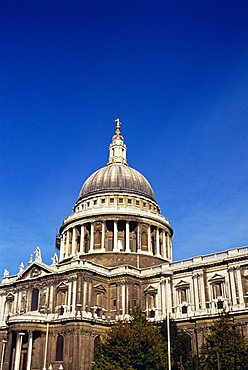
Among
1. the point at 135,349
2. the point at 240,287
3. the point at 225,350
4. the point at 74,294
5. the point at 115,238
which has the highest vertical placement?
the point at 115,238

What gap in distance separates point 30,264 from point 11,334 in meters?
11.5

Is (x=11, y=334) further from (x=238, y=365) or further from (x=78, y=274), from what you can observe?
(x=238, y=365)

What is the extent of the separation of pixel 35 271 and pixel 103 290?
36.2ft

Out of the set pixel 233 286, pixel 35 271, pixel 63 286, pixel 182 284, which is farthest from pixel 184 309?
pixel 35 271

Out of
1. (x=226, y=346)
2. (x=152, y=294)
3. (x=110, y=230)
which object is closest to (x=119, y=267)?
(x=152, y=294)

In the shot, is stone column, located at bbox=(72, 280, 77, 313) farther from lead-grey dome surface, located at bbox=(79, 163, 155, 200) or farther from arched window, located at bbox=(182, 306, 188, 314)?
lead-grey dome surface, located at bbox=(79, 163, 155, 200)

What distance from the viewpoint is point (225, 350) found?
4294 cm

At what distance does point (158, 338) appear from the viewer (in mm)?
46719

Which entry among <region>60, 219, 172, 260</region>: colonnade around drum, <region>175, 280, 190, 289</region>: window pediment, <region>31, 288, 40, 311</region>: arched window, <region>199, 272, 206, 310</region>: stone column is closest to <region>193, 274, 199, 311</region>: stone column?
<region>199, 272, 206, 310</region>: stone column

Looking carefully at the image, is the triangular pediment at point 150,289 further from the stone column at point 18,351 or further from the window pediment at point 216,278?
the stone column at point 18,351

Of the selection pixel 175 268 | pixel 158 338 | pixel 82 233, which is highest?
pixel 82 233

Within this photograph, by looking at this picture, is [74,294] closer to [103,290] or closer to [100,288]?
[100,288]

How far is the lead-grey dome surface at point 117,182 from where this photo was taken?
81875 millimetres

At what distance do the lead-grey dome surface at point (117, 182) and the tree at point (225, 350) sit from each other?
1564 inches
